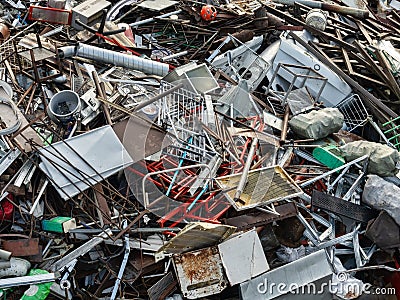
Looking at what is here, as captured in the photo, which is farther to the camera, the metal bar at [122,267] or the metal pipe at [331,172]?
the metal pipe at [331,172]

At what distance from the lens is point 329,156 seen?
236 inches

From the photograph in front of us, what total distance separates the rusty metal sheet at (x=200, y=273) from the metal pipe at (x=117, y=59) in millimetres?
2667

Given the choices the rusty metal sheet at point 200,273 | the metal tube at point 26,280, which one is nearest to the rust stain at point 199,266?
the rusty metal sheet at point 200,273

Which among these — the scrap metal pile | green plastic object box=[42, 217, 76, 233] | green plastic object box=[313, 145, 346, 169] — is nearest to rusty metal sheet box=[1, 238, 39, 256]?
the scrap metal pile

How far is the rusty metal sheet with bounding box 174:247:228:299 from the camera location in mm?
5172

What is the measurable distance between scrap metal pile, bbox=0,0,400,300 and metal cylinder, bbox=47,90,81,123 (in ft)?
0.10

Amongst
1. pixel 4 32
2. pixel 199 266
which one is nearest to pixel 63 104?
pixel 4 32

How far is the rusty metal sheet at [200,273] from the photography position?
17.0 feet

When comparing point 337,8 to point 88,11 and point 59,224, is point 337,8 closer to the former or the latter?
point 88,11

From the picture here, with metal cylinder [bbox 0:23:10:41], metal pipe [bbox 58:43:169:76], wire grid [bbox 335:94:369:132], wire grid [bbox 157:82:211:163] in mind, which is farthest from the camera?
metal cylinder [bbox 0:23:10:41]

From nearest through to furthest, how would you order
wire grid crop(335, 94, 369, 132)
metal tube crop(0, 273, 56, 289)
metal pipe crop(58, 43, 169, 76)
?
metal tube crop(0, 273, 56, 289) < metal pipe crop(58, 43, 169, 76) < wire grid crop(335, 94, 369, 132)

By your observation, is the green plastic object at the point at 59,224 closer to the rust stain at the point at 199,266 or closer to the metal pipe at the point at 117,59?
the rust stain at the point at 199,266

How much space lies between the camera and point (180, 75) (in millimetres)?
6562

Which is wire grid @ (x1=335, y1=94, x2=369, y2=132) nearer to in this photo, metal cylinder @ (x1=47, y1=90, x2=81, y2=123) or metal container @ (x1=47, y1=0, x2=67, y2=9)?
metal cylinder @ (x1=47, y1=90, x2=81, y2=123)
